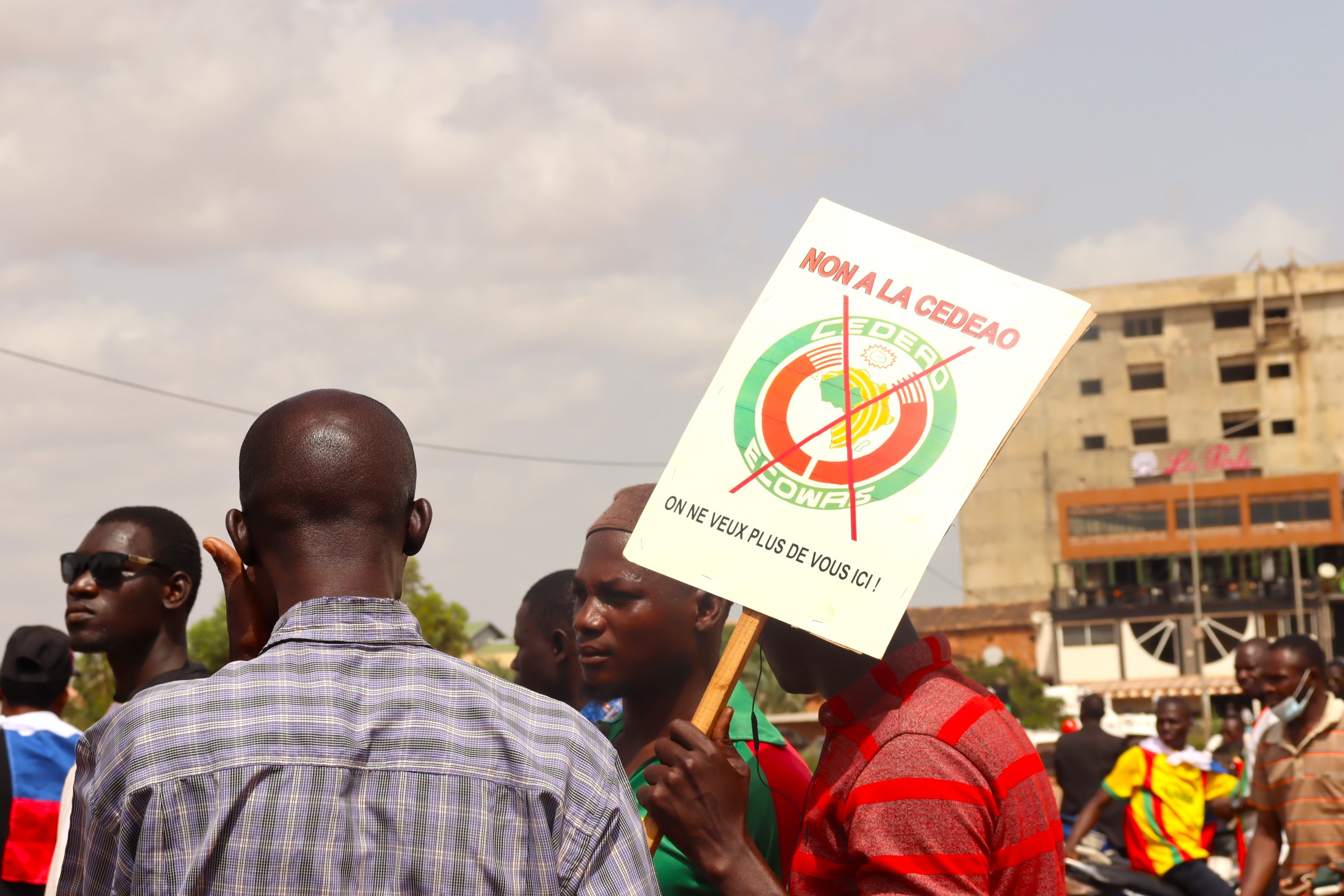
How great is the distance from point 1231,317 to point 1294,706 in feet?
214

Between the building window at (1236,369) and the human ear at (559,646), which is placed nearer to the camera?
the human ear at (559,646)

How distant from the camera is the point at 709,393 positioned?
114 inches

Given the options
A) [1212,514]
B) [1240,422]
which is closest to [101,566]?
[1212,514]

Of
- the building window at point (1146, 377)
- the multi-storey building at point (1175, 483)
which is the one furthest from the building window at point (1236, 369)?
the building window at point (1146, 377)

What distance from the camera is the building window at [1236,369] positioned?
6650 centimetres

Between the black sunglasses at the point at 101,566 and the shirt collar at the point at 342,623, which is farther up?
the black sunglasses at the point at 101,566

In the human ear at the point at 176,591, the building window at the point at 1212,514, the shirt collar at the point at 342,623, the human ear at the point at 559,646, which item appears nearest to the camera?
the shirt collar at the point at 342,623

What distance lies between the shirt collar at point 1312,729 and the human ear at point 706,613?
12.2 ft

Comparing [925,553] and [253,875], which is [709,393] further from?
[253,875]

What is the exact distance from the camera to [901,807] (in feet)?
8.34

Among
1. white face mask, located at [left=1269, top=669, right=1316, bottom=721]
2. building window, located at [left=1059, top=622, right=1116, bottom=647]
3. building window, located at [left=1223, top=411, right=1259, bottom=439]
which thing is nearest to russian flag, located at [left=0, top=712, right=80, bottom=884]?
white face mask, located at [left=1269, top=669, right=1316, bottom=721]

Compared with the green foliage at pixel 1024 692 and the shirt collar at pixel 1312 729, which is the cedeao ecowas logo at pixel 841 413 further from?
the green foliage at pixel 1024 692

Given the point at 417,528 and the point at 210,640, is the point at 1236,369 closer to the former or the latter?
the point at 210,640

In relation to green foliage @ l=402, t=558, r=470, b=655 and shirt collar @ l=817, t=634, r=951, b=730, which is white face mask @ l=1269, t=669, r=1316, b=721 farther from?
green foliage @ l=402, t=558, r=470, b=655
